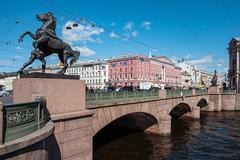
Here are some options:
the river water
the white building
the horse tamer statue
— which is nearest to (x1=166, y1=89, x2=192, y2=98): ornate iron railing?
the river water

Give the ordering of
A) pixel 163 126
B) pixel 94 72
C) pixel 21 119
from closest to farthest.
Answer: pixel 21 119 → pixel 163 126 → pixel 94 72

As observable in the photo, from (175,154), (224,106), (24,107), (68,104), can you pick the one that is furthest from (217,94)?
→ (24,107)

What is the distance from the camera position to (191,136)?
18.1m

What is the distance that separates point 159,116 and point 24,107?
14.6m

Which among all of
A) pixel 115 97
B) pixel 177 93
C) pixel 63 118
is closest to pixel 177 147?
pixel 115 97

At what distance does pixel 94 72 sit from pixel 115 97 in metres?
73.3

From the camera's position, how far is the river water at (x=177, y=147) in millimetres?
12773

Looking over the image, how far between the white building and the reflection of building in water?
4242 cm

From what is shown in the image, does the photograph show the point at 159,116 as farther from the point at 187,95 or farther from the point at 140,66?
the point at 140,66

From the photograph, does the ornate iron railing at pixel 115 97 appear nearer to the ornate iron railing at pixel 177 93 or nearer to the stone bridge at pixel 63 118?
the stone bridge at pixel 63 118

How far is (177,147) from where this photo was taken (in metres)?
14.7

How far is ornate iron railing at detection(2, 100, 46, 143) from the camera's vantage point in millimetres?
3783

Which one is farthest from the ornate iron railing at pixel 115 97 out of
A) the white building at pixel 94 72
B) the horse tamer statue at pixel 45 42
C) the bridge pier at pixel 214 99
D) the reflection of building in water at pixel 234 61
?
the white building at pixel 94 72

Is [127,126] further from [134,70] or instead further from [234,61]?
[134,70]
